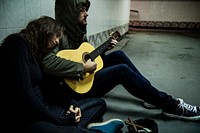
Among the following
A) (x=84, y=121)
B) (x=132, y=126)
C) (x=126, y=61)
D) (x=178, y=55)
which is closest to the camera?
(x=84, y=121)

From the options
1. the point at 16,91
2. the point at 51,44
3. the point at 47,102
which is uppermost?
the point at 51,44

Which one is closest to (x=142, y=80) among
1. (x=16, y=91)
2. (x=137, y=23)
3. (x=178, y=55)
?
(x=16, y=91)

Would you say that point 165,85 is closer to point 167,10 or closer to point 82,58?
point 82,58

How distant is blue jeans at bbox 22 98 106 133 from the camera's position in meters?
1.08

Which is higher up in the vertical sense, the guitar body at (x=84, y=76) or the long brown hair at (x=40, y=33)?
the long brown hair at (x=40, y=33)

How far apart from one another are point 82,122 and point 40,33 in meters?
0.72

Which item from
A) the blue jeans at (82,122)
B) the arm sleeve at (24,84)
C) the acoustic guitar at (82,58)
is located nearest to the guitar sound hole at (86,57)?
the acoustic guitar at (82,58)

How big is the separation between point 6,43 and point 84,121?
811 mm

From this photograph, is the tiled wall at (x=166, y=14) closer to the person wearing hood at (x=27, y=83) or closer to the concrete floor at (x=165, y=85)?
the concrete floor at (x=165, y=85)

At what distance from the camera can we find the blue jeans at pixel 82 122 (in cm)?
108

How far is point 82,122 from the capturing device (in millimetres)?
1498

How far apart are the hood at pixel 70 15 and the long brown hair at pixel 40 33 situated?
1.85ft

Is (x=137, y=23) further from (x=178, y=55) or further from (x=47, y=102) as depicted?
(x=47, y=102)

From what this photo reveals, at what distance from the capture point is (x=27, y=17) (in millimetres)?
1857
